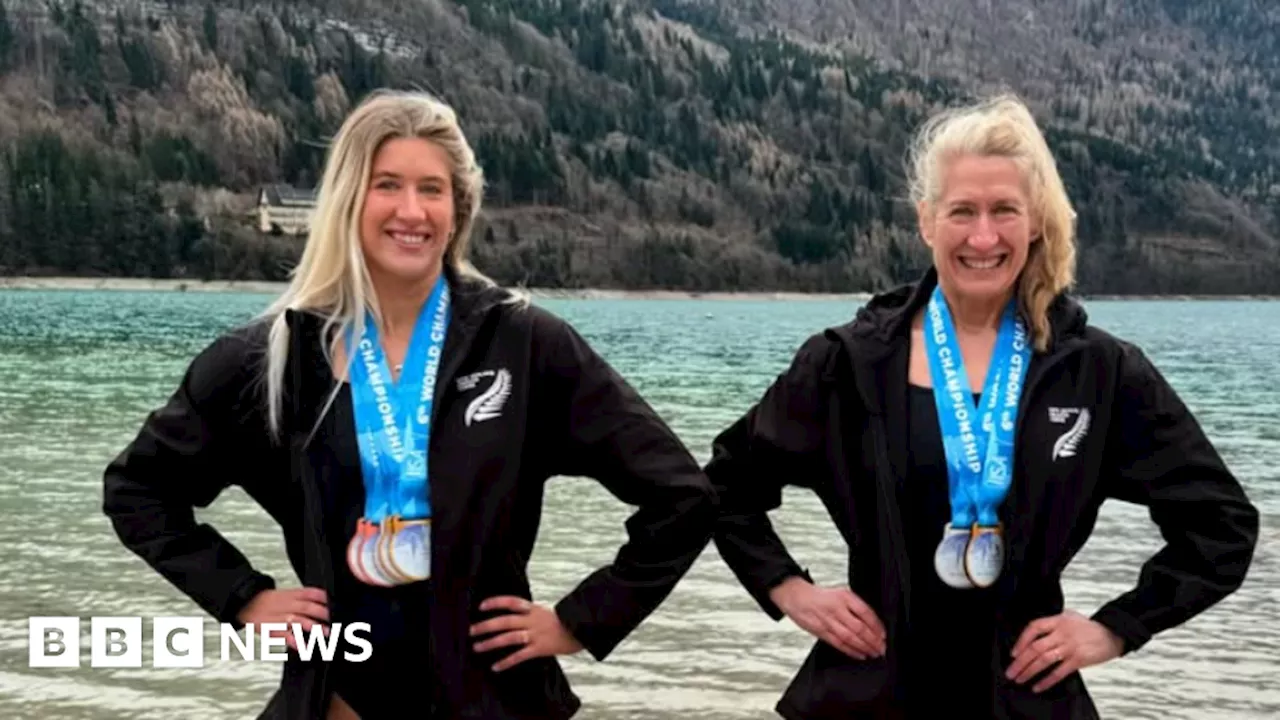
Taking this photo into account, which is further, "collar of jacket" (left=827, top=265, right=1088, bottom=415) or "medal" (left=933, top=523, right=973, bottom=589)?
"collar of jacket" (left=827, top=265, right=1088, bottom=415)

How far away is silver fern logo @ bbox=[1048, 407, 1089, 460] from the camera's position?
335 cm

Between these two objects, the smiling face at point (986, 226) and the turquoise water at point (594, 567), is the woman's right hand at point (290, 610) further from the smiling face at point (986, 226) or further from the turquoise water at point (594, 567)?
the turquoise water at point (594, 567)

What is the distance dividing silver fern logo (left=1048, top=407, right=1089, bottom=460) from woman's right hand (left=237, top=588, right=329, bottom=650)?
1.91m

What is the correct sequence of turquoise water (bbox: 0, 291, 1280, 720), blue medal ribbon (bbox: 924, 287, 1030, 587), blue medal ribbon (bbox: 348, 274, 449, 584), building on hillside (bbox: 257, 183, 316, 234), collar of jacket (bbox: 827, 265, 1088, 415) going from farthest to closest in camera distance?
building on hillside (bbox: 257, 183, 316, 234)
turquoise water (bbox: 0, 291, 1280, 720)
collar of jacket (bbox: 827, 265, 1088, 415)
blue medal ribbon (bbox: 924, 287, 1030, 587)
blue medal ribbon (bbox: 348, 274, 449, 584)

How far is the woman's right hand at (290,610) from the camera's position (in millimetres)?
3283

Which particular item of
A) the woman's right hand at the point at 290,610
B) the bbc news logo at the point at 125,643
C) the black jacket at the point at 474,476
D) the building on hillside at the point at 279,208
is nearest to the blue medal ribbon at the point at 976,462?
the black jacket at the point at 474,476

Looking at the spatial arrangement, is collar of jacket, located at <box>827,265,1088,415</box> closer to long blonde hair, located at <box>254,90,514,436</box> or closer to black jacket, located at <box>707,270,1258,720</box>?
black jacket, located at <box>707,270,1258,720</box>

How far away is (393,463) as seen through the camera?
3.19 metres

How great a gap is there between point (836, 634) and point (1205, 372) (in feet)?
160

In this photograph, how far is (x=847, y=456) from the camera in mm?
3480

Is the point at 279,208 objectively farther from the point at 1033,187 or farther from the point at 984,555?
the point at 984,555

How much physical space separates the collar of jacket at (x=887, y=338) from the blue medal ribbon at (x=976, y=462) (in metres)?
0.11

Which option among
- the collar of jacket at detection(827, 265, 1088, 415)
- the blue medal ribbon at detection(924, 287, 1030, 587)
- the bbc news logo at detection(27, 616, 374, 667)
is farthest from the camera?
the bbc news logo at detection(27, 616, 374, 667)

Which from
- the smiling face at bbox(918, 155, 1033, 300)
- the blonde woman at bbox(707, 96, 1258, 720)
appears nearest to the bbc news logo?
the blonde woman at bbox(707, 96, 1258, 720)
